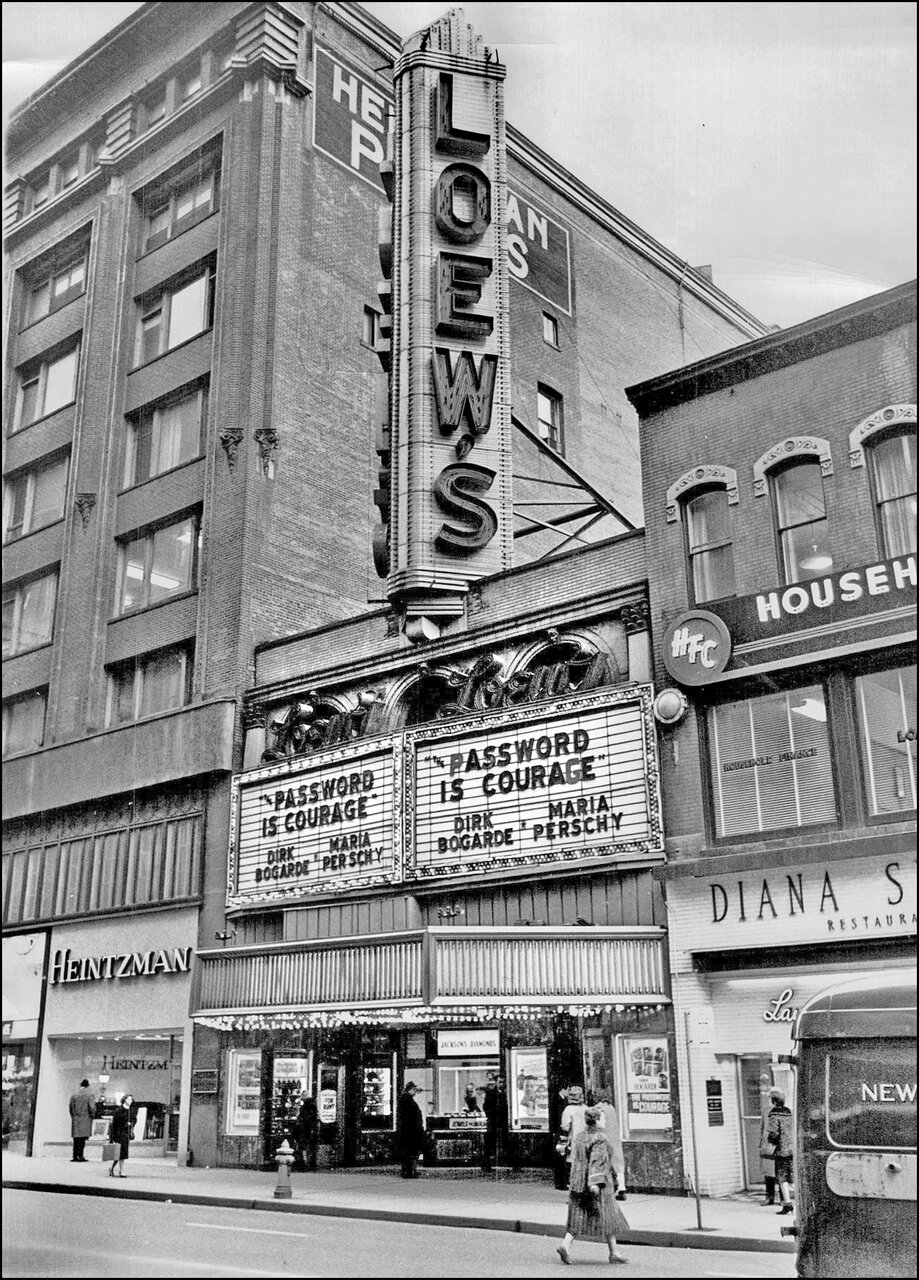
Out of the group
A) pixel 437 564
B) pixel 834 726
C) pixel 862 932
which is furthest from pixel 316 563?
pixel 862 932

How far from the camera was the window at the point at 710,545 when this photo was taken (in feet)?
65.3

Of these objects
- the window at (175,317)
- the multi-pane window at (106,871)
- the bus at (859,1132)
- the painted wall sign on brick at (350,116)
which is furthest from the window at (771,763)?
the painted wall sign on brick at (350,116)

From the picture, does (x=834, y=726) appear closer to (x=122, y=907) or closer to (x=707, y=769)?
(x=707, y=769)

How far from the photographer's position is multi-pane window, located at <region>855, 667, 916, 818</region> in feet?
55.9

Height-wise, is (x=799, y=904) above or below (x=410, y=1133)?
above

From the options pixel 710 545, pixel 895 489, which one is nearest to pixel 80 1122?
pixel 710 545

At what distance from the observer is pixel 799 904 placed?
17312 millimetres

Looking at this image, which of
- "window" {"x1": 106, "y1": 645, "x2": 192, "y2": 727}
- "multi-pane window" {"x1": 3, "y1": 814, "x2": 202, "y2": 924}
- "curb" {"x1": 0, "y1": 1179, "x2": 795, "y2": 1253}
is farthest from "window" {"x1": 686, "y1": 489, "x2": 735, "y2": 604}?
"window" {"x1": 106, "y1": 645, "x2": 192, "y2": 727}

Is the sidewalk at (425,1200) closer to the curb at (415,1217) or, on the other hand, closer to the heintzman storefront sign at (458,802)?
the curb at (415,1217)

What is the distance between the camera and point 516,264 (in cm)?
3628

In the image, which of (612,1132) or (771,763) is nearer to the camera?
(612,1132)

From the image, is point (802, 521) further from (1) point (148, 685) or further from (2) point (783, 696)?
(1) point (148, 685)

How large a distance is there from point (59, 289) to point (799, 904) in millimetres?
25804

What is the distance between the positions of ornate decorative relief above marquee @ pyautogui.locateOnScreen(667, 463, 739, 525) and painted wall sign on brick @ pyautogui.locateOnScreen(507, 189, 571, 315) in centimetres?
1758
